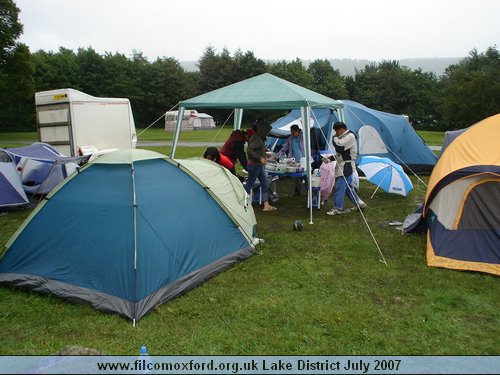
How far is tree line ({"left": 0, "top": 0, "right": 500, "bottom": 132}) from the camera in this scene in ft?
119

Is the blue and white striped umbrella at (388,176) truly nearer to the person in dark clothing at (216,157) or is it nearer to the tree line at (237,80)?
the person in dark clothing at (216,157)

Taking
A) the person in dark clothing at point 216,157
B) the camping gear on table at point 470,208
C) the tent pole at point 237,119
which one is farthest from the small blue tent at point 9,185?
the camping gear on table at point 470,208

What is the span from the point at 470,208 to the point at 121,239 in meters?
4.42

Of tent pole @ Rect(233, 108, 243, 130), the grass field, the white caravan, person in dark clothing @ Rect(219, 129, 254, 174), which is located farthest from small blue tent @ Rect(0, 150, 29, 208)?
tent pole @ Rect(233, 108, 243, 130)

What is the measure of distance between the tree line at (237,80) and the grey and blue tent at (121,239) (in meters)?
31.8

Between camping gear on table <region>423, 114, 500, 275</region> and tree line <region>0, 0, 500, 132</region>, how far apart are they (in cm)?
3091

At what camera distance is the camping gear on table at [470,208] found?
5.11 meters

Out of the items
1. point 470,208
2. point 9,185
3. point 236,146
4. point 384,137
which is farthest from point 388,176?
point 9,185

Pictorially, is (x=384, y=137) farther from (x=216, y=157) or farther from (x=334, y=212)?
(x=216, y=157)

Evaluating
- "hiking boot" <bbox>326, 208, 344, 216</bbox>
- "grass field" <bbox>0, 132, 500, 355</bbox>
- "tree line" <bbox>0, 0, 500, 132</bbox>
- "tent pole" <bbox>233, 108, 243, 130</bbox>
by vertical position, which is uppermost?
"tree line" <bbox>0, 0, 500, 132</bbox>

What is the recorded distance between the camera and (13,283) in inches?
177

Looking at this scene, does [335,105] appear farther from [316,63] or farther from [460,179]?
[316,63]

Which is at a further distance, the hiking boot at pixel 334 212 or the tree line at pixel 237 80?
the tree line at pixel 237 80

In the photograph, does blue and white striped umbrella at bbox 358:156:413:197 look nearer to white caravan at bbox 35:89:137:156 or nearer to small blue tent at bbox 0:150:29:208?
small blue tent at bbox 0:150:29:208
